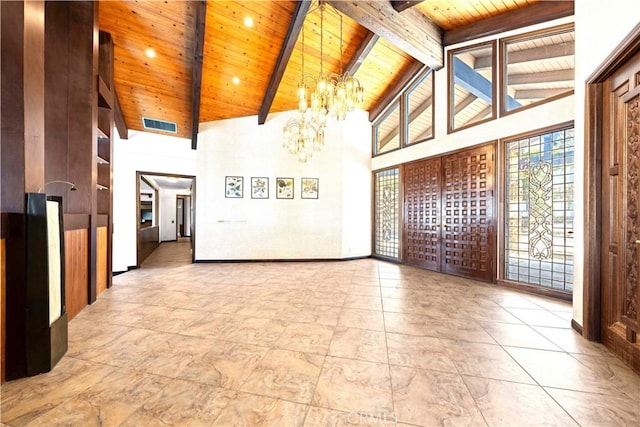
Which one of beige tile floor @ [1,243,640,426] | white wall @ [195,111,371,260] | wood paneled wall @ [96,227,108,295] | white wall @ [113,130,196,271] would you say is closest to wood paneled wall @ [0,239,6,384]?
beige tile floor @ [1,243,640,426]

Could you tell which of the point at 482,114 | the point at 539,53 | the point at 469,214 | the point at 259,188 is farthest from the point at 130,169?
the point at 539,53

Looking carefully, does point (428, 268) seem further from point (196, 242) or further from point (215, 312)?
point (196, 242)

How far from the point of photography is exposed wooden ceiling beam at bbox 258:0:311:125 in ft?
13.0

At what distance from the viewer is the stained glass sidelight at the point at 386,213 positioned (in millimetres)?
6430

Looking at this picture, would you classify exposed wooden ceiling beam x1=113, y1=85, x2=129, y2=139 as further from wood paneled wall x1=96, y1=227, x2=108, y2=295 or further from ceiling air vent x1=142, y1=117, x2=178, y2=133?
wood paneled wall x1=96, y1=227, x2=108, y2=295

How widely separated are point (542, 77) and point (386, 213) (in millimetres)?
3865

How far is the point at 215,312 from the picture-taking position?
9.96ft

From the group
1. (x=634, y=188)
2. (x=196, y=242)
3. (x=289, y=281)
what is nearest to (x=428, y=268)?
(x=289, y=281)

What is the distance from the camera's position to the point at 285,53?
4582 mm

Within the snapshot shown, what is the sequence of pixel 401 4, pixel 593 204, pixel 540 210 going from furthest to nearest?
pixel 401 4
pixel 540 210
pixel 593 204

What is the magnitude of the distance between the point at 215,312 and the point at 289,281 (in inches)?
65.4

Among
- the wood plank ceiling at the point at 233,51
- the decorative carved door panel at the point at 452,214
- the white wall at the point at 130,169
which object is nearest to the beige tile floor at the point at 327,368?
the decorative carved door panel at the point at 452,214

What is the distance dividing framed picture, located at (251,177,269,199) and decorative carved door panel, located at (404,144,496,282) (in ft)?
11.2

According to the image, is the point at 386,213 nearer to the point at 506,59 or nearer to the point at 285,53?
the point at 506,59
